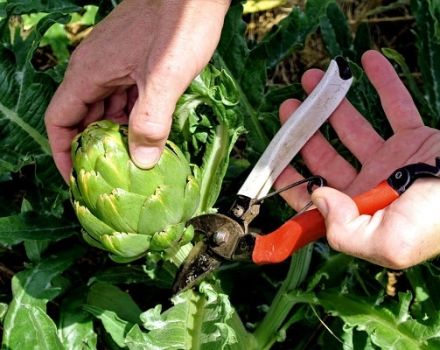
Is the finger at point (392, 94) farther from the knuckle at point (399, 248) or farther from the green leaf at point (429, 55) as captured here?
the knuckle at point (399, 248)

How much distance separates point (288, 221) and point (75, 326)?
436 millimetres

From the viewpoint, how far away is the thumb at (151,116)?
0.96 m

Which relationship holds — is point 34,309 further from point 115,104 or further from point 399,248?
point 399,248

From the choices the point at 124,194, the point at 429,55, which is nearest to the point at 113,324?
the point at 124,194

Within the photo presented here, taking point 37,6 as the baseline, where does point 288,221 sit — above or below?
below

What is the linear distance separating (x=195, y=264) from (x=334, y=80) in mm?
346

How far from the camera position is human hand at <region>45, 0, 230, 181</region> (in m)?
0.97

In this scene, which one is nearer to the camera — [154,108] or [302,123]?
[154,108]

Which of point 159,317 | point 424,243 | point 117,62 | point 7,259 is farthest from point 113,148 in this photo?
point 7,259

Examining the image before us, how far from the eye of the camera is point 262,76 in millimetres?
1344

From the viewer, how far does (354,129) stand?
1.26 metres

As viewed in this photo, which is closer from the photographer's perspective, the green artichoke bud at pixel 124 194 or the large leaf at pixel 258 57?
the green artichoke bud at pixel 124 194

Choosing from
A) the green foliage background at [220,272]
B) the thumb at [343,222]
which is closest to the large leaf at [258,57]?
the green foliage background at [220,272]

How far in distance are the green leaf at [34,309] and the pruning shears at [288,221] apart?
221mm
